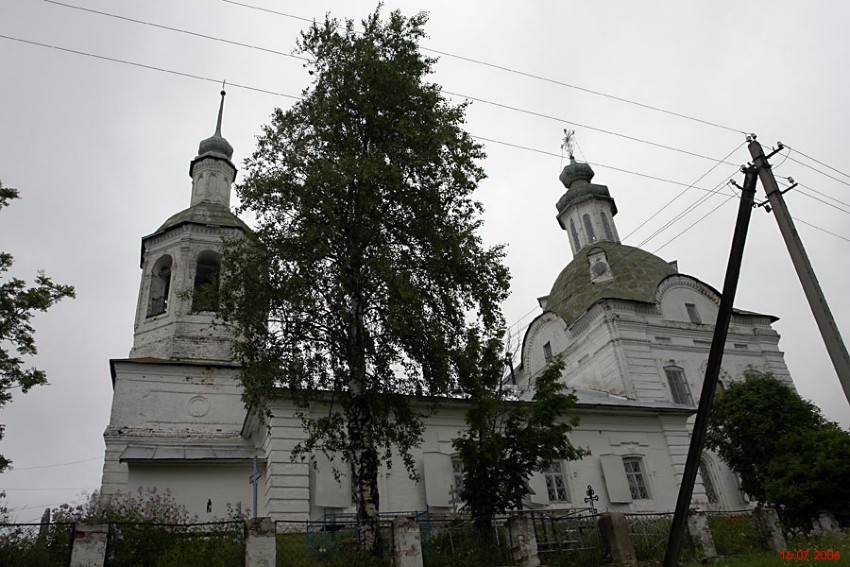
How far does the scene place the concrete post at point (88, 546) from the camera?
853cm

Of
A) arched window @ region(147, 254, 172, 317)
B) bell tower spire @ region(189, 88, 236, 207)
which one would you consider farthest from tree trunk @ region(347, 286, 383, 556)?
bell tower spire @ region(189, 88, 236, 207)

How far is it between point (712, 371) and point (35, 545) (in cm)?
943

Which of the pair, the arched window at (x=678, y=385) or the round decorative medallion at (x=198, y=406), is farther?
the arched window at (x=678, y=385)

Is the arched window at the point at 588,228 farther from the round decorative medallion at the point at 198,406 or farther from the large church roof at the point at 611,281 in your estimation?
the round decorative medallion at the point at 198,406

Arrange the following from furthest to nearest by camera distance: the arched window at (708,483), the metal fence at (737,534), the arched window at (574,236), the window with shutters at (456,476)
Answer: the arched window at (574,236)
the arched window at (708,483)
the window with shutters at (456,476)
the metal fence at (737,534)

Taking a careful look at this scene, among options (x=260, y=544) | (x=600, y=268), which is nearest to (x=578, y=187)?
(x=600, y=268)

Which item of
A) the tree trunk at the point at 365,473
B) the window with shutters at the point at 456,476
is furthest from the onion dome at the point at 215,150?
the tree trunk at the point at 365,473

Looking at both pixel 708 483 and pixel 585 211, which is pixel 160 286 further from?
pixel 585 211

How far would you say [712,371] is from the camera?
26.9 feet

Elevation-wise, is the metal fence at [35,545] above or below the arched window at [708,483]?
below

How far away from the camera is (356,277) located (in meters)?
11.9

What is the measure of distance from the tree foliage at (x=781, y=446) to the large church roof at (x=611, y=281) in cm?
726

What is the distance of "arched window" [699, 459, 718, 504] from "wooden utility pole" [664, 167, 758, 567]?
15.8 metres

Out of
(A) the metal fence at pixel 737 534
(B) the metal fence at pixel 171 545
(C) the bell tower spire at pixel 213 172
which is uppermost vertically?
(C) the bell tower spire at pixel 213 172
